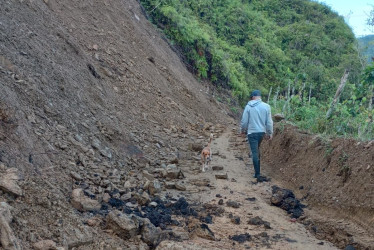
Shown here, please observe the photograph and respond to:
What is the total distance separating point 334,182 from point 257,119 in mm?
1946

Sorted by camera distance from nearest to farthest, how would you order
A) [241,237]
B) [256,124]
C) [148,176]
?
[241,237]
[148,176]
[256,124]

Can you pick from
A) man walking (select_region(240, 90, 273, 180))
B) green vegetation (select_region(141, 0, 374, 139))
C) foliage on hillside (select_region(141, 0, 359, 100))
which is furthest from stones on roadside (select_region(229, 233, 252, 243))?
Result: foliage on hillside (select_region(141, 0, 359, 100))

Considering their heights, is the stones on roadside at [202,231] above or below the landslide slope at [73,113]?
above

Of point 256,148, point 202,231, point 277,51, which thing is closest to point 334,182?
point 256,148

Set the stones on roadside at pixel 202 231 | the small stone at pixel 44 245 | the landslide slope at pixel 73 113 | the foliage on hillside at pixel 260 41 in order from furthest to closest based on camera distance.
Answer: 1. the foliage on hillside at pixel 260 41
2. the stones on roadside at pixel 202 231
3. the landslide slope at pixel 73 113
4. the small stone at pixel 44 245

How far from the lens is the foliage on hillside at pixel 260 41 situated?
62.6 ft

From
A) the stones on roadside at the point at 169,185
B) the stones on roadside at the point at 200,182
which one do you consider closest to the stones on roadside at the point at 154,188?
the stones on roadside at the point at 169,185

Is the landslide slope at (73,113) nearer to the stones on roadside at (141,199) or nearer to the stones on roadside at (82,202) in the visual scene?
the stones on roadside at (82,202)

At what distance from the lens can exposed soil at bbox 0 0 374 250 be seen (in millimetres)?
3445

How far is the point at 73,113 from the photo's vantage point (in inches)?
233

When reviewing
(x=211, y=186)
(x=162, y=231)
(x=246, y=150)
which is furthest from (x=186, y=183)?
(x=246, y=150)

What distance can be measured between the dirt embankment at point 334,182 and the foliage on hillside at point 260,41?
30.0 ft

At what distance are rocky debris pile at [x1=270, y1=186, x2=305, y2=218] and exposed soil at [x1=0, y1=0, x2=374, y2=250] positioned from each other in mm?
62

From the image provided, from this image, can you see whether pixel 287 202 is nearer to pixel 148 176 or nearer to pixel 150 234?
pixel 148 176
